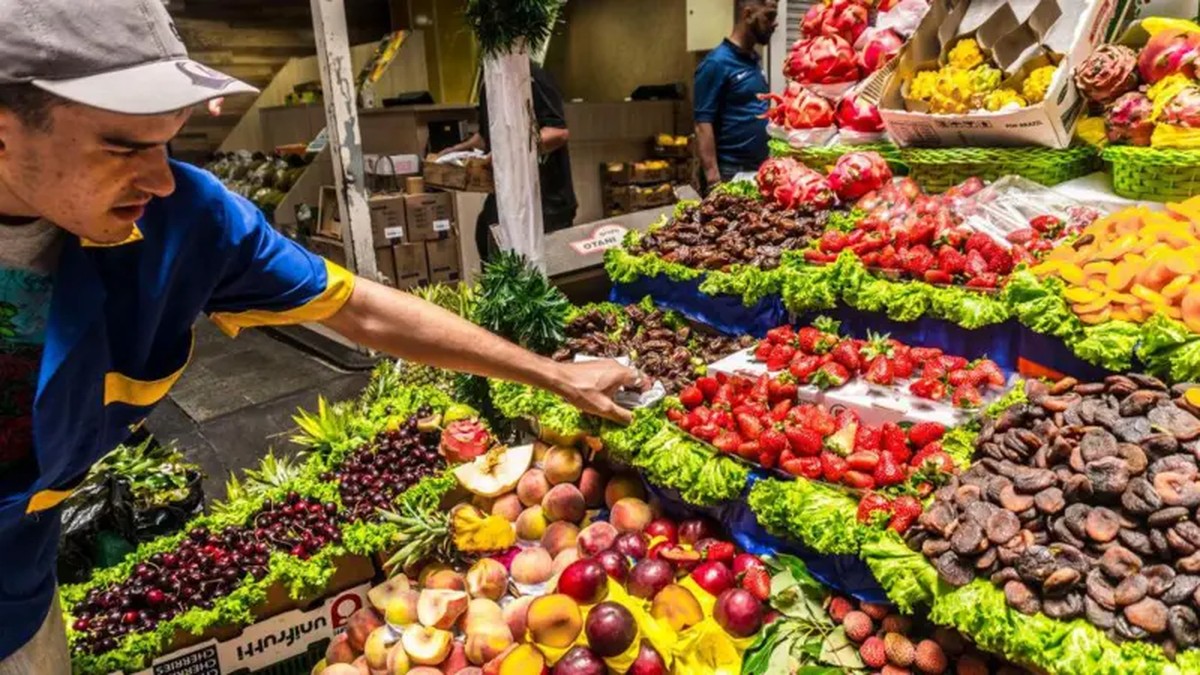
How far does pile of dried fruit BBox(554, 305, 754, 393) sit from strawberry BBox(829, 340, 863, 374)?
0.47 m

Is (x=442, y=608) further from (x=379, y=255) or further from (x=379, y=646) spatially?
(x=379, y=255)

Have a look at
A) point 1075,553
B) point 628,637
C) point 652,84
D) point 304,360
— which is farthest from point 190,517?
point 652,84

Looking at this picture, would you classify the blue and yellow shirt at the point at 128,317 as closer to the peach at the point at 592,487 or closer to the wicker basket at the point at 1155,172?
the peach at the point at 592,487

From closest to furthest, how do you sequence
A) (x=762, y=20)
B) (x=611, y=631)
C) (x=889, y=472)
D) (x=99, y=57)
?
(x=99, y=57), (x=889, y=472), (x=611, y=631), (x=762, y=20)

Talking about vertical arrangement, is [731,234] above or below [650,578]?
above

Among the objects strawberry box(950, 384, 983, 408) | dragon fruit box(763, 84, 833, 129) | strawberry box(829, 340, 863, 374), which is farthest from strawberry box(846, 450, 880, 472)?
dragon fruit box(763, 84, 833, 129)

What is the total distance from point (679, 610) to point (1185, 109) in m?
1.89

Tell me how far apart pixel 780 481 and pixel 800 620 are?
321 mm

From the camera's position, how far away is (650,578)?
6.89 feet

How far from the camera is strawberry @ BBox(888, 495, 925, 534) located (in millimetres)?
1652

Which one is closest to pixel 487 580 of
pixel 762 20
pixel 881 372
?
pixel 881 372

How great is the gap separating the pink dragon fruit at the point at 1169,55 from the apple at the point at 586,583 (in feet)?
7.00

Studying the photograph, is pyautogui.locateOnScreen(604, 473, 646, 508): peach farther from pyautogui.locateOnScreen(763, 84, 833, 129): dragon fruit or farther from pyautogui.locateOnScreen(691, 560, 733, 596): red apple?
pyautogui.locateOnScreen(763, 84, 833, 129): dragon fruit

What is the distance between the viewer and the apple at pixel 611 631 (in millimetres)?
1901
